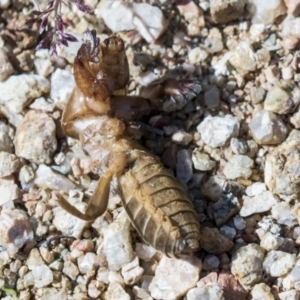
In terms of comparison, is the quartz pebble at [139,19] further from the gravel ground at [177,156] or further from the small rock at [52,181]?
the small rock at [52,181]

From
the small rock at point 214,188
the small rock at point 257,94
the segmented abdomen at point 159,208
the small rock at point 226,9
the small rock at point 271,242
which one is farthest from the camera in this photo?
the small rock at point 226,9

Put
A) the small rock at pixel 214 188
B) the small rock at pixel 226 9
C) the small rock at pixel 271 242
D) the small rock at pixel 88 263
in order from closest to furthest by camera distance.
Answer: the small rock at pixel 271 242
the small rock at pixel 88 263
the small rock at pixel 214 188
the small rock at pixel 226 9

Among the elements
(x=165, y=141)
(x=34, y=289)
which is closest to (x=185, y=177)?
(x=165, y=141)

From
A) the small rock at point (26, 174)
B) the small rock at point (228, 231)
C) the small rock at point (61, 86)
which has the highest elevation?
the small rock at point (61, 86)

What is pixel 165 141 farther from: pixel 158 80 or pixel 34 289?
pixel 34 289

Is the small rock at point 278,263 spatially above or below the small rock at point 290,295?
above

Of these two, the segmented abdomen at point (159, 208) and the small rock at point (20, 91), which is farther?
the small rock at point (20, 91)

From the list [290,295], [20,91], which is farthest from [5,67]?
[290,295]

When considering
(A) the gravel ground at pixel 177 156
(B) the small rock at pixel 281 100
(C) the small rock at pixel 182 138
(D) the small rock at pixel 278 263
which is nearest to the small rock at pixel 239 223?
(A) the gravel ground at pixel 177 156
